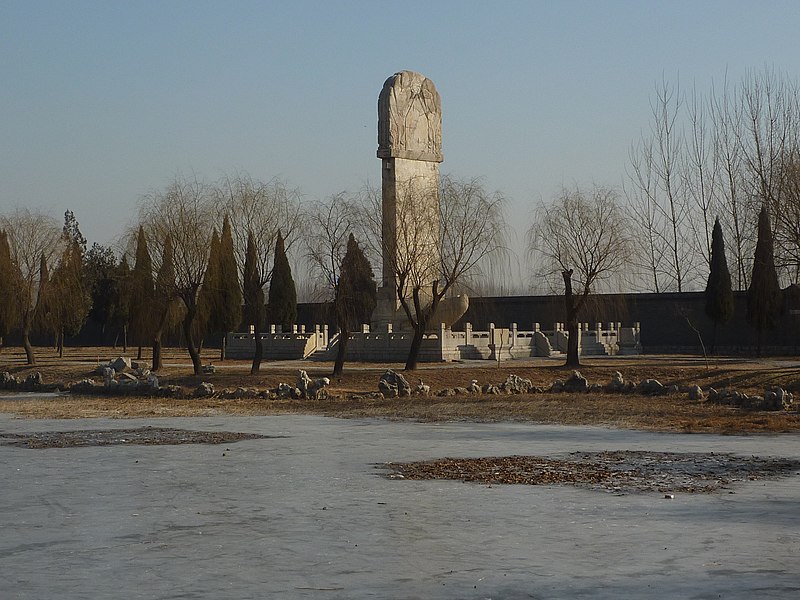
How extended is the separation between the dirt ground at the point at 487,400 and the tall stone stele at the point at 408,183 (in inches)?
137

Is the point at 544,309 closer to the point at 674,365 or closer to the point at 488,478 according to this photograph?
the point at 674,365

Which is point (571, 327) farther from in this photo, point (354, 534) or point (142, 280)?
point (354, 534)

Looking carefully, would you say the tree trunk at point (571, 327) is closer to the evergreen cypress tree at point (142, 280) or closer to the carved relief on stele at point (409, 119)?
the carved relief on stele at point (409, 119)

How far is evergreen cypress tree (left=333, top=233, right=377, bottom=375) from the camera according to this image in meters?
30.3

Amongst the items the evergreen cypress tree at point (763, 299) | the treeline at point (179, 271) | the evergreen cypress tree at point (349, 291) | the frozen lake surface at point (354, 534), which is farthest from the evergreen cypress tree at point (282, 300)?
the frozen lake surface at point (354, 534)

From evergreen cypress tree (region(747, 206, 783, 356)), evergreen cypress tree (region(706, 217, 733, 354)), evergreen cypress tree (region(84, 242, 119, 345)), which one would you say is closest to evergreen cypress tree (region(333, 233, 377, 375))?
evergreen cypress tree (region(706, 217, 733, 354))

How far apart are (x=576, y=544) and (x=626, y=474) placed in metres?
3.94

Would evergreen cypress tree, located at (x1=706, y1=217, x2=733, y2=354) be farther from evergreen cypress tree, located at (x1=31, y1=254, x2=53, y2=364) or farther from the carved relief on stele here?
evergreen cypress tree, located at (x1=31, y1=254, x2=53, y2=364)

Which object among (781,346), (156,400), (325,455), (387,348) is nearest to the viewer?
(325,455)

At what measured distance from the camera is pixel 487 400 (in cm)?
2388

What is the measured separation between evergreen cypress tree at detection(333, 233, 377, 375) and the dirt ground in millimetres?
995

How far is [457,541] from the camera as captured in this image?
7969 mm

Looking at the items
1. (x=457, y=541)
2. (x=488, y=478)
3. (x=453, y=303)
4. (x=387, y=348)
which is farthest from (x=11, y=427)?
(x=453, y=303)

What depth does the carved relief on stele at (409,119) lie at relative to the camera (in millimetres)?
39781
